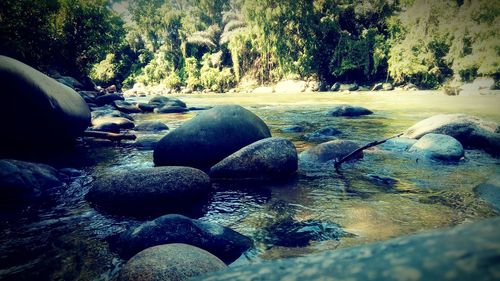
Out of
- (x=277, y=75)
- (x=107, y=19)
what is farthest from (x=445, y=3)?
(x=107, y=19)

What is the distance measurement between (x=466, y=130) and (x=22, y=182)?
7.14 meters

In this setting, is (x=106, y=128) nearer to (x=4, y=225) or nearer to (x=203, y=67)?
(x=4, y=225)

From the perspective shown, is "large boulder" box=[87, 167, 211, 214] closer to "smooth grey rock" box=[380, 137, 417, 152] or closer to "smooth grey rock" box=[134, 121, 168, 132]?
"smooth grey rock" box=[380, 137, 417, 152]

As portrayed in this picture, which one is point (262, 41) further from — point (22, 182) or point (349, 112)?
point (22, 182)

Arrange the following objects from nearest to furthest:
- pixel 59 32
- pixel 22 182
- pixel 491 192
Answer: pixel 491 192 → pixel 22 182 → pixel 59 32

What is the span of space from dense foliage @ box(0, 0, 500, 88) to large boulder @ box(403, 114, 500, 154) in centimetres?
1542

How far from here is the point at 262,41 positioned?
31.0m

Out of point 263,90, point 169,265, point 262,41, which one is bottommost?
point 169,265

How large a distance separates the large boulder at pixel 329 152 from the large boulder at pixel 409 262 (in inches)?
168

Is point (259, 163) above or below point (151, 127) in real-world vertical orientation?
above

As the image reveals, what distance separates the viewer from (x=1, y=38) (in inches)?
527

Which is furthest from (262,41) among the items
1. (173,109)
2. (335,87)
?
(173,109)

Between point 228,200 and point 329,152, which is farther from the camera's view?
point 329,152

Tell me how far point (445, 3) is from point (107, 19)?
74.1ft
